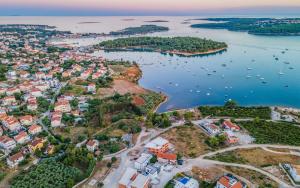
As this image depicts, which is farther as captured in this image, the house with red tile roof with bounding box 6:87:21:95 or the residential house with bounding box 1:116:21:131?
the house with red tile roof with bounding box 6:87:21:95

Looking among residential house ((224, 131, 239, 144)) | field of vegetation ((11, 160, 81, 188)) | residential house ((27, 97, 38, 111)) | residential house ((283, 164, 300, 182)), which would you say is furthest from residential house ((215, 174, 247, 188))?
residential house ((27, 97, 38, 111))

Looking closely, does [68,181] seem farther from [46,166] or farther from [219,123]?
[219,123]

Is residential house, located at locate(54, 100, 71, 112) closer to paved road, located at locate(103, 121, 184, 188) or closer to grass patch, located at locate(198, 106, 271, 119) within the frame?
paved road, located at locate(103, 121, 184, 188)

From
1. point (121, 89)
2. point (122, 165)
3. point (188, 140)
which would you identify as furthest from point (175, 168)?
point (121, 89)

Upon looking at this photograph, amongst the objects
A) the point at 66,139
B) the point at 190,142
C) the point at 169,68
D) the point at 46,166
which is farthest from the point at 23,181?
the point at 169,68

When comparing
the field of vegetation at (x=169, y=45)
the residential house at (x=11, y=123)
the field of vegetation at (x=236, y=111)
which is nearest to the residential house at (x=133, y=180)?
the field of vegetation at (x=236, y=111)
